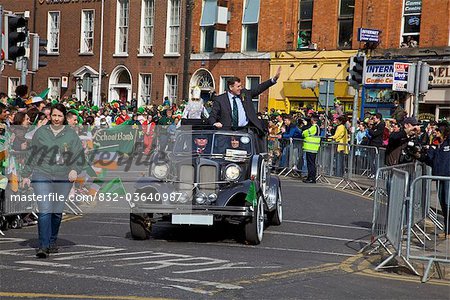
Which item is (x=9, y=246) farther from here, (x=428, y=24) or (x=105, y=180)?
(x=428, y=24)

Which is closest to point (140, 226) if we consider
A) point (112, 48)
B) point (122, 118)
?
point (122, 118)

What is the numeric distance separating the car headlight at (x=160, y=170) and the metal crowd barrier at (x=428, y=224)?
3683mm

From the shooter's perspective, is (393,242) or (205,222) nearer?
(393,242)

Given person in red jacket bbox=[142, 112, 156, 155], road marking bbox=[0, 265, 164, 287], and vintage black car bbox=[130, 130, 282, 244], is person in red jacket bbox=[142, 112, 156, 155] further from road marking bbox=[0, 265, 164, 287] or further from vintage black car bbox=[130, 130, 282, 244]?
road marking bbox=[0, 265, 164, 287]

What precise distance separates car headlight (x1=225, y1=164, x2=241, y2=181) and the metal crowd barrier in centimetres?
268

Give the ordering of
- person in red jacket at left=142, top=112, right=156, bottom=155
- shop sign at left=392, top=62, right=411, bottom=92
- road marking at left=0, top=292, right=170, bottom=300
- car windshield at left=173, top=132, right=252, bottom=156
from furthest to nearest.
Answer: person in red jacket at left=142, top=112, right=156, bottom=155 → shop sign at left=392, top=62, right=411, bottom=92 → car windshield at left=173, top=132, right=252, bottom=156 → road marking at left=0, top=292, right=170, bottom=300

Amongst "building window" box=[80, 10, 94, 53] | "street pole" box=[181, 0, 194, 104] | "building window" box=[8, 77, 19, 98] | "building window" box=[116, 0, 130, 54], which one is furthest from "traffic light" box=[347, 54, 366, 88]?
"building window" box=[8, 77, 19, 98]

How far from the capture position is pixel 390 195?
10891mm

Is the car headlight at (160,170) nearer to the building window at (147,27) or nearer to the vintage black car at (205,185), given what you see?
the vintage black car at (205,185)

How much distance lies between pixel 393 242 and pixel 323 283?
180 cm

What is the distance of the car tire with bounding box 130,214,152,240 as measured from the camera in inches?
472

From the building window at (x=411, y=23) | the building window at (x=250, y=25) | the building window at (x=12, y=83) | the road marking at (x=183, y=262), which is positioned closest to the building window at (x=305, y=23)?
the building window at (x=250, y=25)

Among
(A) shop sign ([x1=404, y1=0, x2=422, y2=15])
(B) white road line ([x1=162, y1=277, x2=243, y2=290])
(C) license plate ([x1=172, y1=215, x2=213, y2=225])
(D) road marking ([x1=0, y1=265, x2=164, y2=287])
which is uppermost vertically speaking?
(A) shop sign ([x1=404, y1=0, x2=422, y2=15])

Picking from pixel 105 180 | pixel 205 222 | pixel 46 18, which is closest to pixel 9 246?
pixel 205 222
